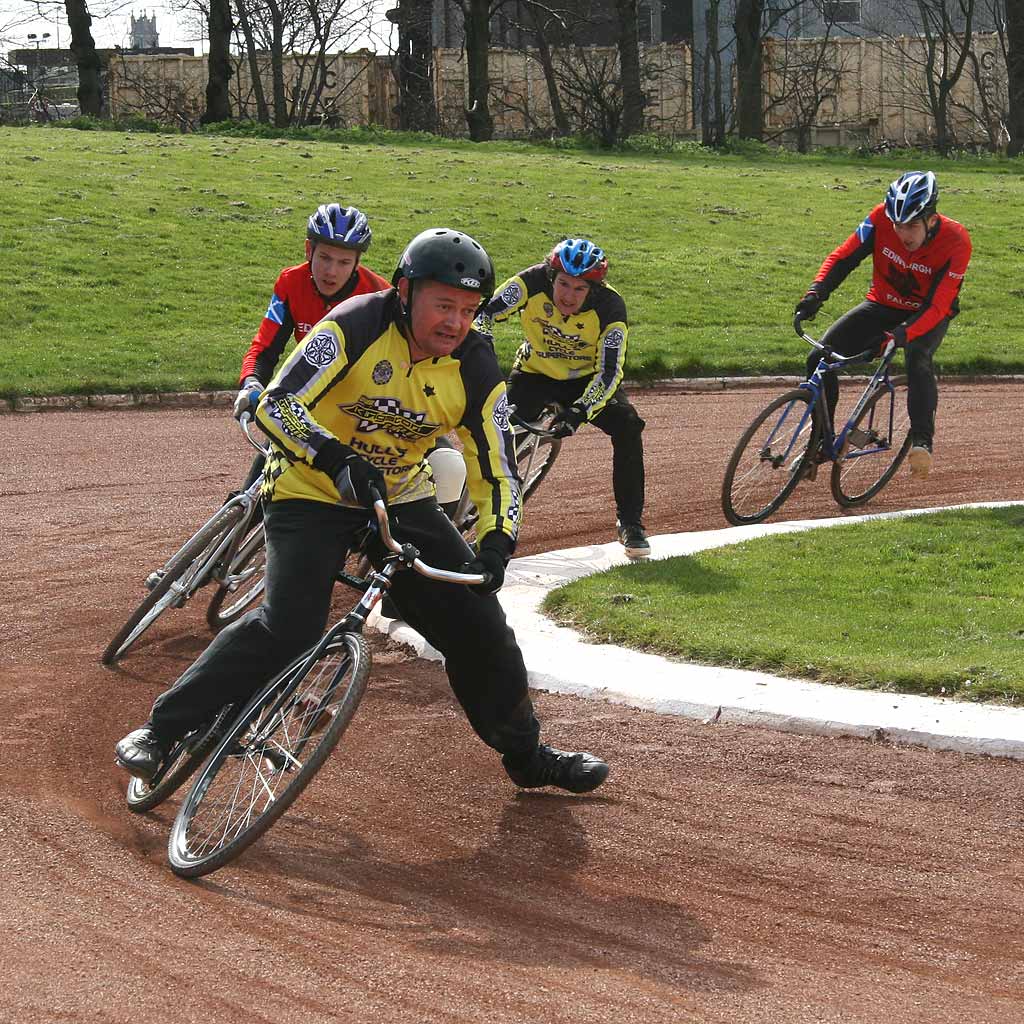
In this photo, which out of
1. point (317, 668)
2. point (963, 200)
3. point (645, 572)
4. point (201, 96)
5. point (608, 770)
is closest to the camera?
point (317, 668)

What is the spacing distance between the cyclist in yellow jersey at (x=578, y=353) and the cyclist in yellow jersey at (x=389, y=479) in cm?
367

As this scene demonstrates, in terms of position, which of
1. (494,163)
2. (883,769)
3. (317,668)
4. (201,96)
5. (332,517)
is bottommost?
(883,769)

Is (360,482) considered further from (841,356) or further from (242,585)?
(841,356)

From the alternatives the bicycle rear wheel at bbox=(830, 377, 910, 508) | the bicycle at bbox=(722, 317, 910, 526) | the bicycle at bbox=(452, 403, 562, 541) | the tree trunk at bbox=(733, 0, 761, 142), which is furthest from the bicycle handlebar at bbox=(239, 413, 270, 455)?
the tree trunk at bbox=(733, 0, 761, 142)

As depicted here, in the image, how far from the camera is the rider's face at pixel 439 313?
16.7 feet

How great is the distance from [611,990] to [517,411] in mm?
5945

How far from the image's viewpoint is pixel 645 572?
8.90 meters

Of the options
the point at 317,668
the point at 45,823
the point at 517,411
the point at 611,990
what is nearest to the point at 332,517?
the point at 317,668

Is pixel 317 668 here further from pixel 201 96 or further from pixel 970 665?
pixel 201 96

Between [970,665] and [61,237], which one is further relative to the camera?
[61,237]

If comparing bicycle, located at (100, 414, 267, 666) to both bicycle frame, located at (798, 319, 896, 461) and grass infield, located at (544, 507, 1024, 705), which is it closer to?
grass infield, located at (544, 507, 1024, 705)

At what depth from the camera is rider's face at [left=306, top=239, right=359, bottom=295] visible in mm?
7555

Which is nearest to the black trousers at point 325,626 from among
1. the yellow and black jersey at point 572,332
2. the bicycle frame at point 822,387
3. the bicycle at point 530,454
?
the bicycle at point 530,454

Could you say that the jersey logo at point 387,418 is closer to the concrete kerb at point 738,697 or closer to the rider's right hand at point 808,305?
the concrete kerb at point 738,697
